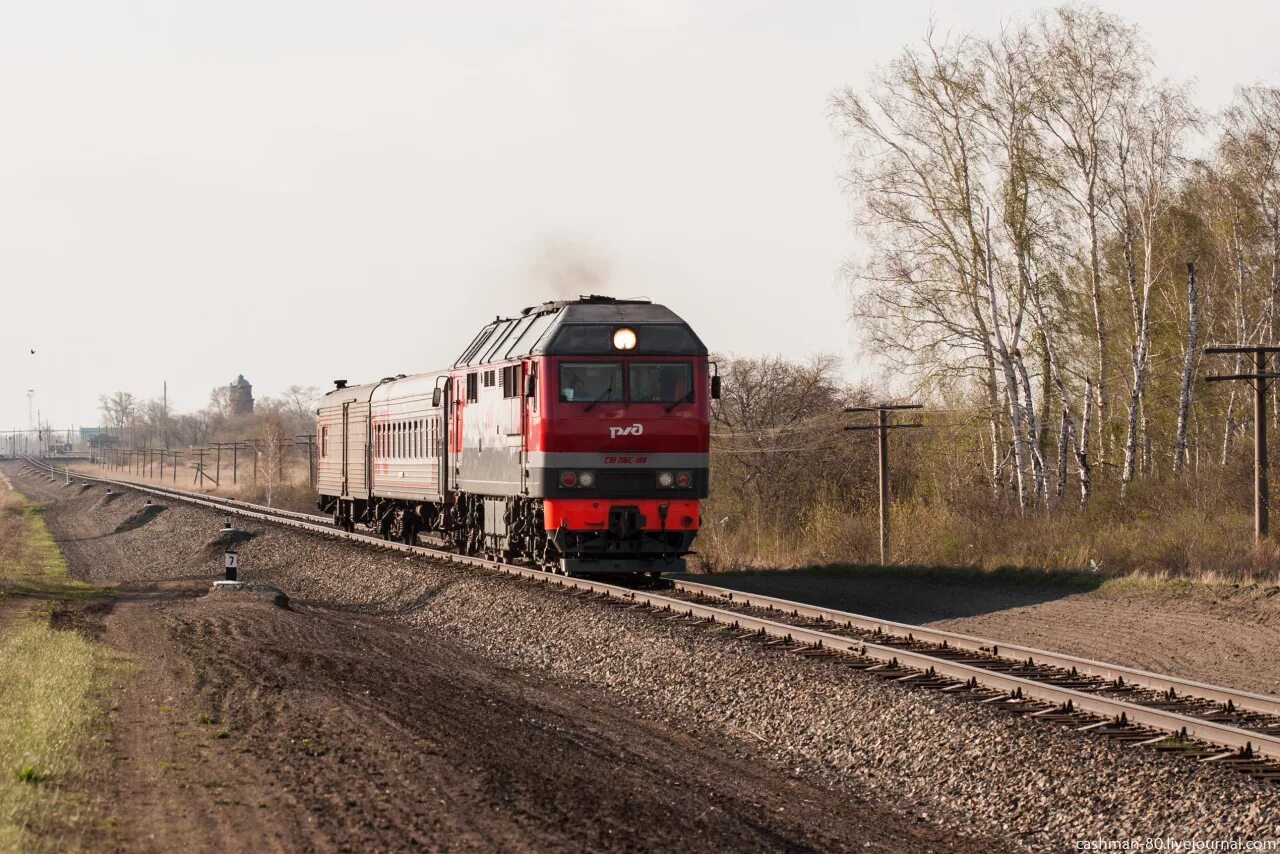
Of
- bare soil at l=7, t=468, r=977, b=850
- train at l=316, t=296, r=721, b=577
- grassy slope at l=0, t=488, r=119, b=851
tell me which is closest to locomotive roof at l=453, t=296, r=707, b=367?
train at l=316, t=296, r=721, b=577

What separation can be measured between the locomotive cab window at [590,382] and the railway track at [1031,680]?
2.79 m

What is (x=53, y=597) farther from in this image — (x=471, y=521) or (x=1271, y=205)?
(x=1271, y=205)

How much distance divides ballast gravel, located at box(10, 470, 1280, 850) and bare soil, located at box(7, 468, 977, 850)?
352mm

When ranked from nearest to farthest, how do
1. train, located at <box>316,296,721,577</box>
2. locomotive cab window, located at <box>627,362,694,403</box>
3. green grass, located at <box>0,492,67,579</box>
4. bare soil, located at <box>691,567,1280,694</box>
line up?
bare soil, located at <box>691,567,1280,694</box>, train, located at <box>316,296,721,577</box>, locomotive cab window, located at <box>627,362,694,403</box>, green grass, located at <box>0,492,67,579</box>

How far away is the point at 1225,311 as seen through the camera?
36844mm

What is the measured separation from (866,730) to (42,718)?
20.9 ft

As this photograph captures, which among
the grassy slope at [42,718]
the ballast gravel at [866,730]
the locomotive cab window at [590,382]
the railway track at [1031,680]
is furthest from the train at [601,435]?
the grassy slope at [42,718]

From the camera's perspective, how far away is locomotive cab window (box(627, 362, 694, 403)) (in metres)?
19.3

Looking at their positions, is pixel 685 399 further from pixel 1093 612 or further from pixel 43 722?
pixel 43 722

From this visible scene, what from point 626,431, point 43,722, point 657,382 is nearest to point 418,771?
point 43,722

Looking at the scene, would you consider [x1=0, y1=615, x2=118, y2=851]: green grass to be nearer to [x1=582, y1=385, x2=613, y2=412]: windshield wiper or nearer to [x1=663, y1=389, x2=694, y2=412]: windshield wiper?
[x1=582, y1=385, x2=613, y2=412]: windshield wiper

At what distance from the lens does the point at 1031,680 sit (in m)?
11.6

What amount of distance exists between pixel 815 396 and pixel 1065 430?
1911 centimetres

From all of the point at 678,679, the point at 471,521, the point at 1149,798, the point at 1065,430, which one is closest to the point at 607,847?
the point at 1149,798
